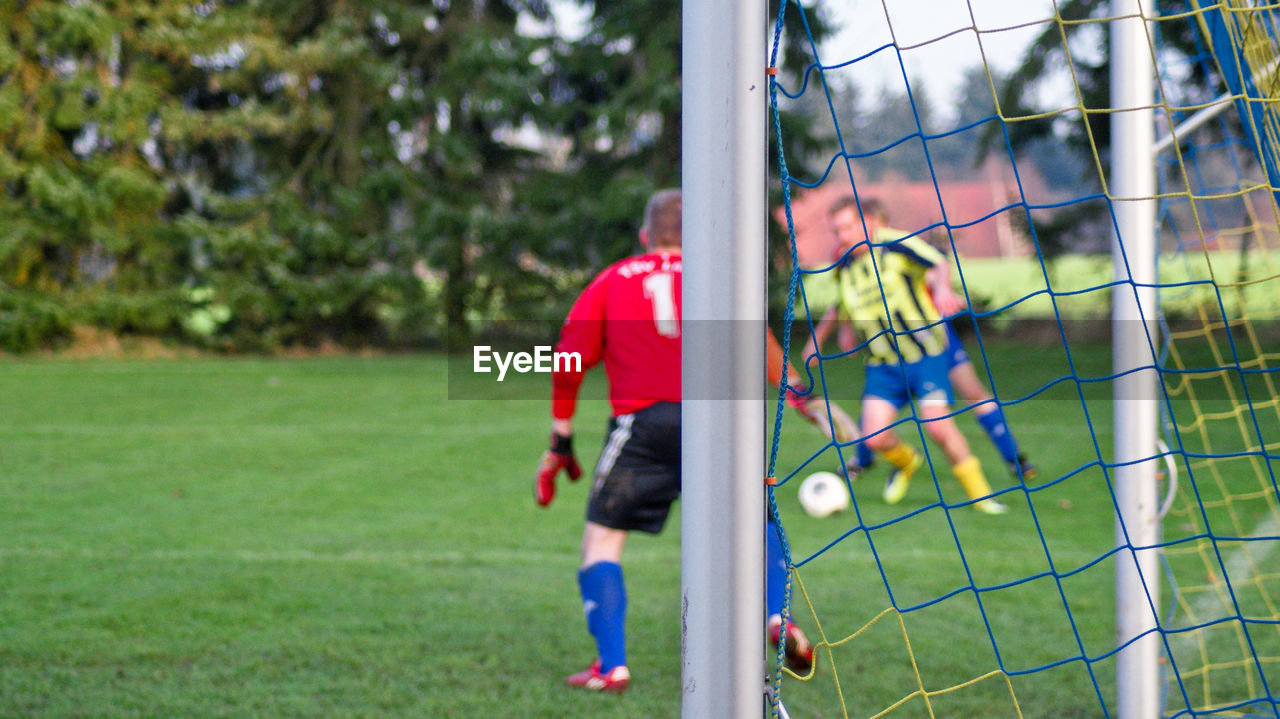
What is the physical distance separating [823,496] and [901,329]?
0.99 metres

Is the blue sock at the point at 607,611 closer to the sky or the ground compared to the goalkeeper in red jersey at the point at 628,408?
closer to the ground

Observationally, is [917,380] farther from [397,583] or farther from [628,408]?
[397,583]

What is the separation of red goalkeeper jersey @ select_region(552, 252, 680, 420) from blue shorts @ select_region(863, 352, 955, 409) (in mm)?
2612

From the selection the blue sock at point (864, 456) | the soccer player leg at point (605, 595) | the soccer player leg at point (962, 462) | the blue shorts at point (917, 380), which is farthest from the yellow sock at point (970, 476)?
the soccer player leg at point (605, 595)

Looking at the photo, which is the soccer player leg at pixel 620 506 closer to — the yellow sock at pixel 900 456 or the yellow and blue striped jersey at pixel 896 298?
the yellow and blue striped jersey at pixel 896 298

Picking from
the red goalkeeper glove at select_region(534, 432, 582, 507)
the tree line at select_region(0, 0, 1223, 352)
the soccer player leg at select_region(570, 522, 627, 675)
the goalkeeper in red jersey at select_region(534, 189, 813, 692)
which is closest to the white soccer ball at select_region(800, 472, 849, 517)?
the goalkeeper in red jersey at select_region(534, 189, 813, 692)

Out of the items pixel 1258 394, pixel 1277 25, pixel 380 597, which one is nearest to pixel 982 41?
pixel 1277 25

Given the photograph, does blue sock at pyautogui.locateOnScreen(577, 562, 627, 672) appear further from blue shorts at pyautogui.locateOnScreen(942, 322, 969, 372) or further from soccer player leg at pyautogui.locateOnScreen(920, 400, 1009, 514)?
blue shorts at pyautogui.locateOnScreen(942, 322, 969, 372)

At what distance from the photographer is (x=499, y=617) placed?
3.91 m

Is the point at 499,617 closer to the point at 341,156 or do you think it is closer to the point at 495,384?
the point at 495,384

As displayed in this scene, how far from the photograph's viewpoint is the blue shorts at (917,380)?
5633 mm

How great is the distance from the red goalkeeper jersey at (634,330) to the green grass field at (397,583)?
894 mm

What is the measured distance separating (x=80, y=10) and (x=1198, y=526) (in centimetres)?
1633

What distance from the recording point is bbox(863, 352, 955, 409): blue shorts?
5.63 meters
